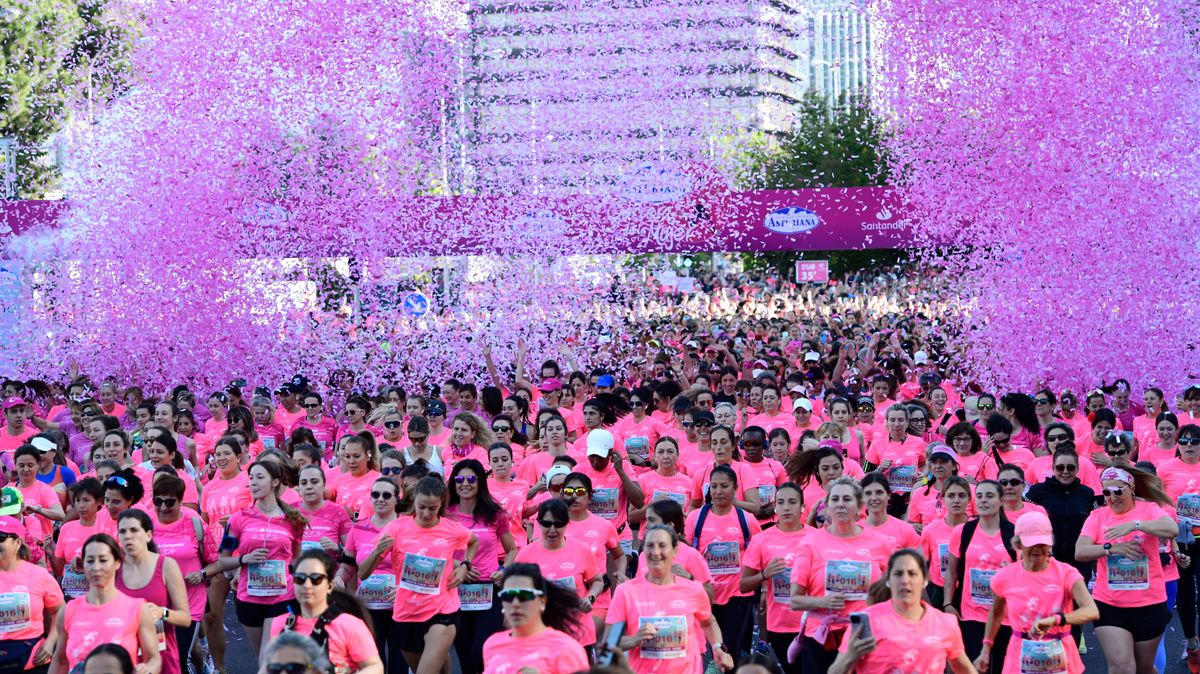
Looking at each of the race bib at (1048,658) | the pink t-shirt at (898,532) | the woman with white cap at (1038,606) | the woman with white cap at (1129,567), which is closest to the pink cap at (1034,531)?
the woman with white cap at (1038,606)

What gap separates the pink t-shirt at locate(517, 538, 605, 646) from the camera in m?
8.84

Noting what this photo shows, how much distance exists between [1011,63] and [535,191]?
21.4 ft

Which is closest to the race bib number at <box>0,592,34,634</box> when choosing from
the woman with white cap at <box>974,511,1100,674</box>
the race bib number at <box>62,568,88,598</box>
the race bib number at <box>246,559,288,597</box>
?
the race bib number at <box>62,568,88,598</box>

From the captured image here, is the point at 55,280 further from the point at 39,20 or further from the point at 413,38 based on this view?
the point at 39,20

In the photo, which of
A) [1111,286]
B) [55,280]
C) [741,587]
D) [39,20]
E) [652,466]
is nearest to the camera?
[741,587]

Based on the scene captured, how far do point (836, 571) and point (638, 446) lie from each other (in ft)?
17.4

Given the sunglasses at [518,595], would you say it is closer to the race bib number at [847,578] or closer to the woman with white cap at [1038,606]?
the race bib number at [847,578]

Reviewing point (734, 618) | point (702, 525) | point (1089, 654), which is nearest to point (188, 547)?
point (702, 525)

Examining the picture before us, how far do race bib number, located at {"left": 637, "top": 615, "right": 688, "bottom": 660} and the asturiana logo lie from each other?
20.1 meters

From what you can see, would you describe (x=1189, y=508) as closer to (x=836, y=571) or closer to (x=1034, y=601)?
(x=1034, y=601)

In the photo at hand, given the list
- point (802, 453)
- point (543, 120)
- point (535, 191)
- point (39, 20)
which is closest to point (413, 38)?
point (535, 191)

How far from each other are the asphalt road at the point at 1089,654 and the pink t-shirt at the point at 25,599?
251 centimetres

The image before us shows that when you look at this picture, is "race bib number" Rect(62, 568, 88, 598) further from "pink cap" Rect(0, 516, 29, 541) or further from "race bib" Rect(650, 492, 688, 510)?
"race bib" Rect(650, 492, 688, 510)

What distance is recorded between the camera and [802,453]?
35.4 feet
